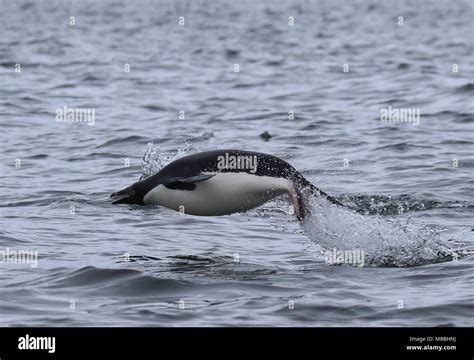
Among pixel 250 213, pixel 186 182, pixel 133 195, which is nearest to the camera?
pixel 186 182

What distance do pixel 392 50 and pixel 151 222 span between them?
2602 cm

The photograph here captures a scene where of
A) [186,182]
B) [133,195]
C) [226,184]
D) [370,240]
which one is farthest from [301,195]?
[133,195]

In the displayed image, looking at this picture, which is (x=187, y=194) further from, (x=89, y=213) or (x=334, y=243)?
(x=89, y=213)

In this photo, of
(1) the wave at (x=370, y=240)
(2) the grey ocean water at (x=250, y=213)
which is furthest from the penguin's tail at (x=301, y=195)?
(2) the grey ocean water at (x=250, y=213)

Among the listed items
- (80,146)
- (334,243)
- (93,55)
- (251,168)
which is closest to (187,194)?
(251,168)

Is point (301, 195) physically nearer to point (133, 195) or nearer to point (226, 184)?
point (226, 184)

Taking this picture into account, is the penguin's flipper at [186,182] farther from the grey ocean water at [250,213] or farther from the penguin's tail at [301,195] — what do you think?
the penguin's tail at [301,195]

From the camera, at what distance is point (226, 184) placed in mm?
12266

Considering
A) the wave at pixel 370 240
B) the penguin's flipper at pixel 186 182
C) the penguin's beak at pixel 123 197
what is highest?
the penguin's flipper at pixel 186 182

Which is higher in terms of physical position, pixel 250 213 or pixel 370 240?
pixel 250 213

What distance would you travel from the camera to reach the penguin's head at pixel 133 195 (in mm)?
12609

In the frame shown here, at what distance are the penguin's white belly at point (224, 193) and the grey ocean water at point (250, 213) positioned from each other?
575 mm

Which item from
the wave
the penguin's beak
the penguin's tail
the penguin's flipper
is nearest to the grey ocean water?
the wave

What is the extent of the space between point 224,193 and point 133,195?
1.10m
